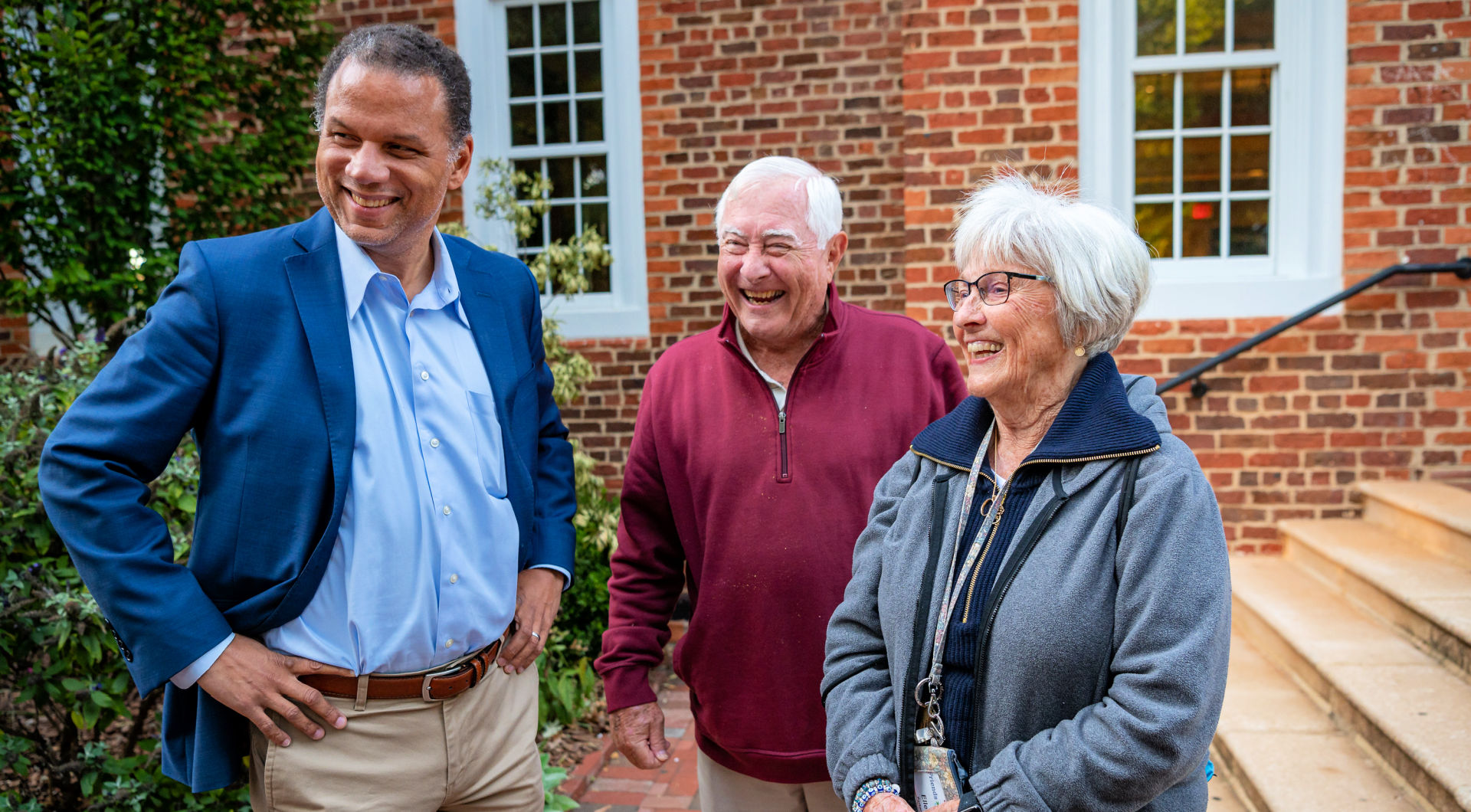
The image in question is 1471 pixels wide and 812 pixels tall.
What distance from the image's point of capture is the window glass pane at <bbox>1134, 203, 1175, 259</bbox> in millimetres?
4891

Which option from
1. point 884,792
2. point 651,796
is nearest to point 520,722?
point 884,792

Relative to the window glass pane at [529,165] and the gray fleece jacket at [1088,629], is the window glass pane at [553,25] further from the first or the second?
the gray fleece jacket at [1088,629]

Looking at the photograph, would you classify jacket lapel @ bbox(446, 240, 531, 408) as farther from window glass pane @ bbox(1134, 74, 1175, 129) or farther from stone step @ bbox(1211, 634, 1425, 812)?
window glass pane @ bbox(1134, 74, 1175, 129)

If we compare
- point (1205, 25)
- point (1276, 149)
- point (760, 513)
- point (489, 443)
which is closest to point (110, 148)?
point (489, 443)

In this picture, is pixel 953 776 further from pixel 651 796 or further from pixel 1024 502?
pixel 651 796

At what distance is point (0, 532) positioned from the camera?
2.65 meters

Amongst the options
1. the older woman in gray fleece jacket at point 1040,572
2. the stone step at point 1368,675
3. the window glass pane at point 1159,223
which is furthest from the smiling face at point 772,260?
the window glass pane at point 1159,223

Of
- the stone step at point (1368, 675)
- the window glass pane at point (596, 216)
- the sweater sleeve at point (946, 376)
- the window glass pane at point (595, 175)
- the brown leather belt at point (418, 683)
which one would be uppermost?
the window glass pane at point (595, 175)

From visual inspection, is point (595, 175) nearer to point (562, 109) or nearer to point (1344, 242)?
point (562, 109)

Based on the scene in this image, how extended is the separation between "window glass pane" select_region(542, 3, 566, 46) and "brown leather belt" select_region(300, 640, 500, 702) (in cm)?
484

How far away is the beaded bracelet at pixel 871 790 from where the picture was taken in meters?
1.51

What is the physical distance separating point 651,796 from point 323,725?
6.59ft

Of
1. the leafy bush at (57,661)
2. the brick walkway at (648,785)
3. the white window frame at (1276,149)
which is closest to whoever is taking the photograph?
the leafy bush at (57,661)

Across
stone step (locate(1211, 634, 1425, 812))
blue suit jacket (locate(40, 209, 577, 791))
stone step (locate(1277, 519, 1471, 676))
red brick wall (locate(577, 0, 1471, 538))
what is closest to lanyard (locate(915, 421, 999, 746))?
blue suit jacket (locate(40, 209, 577, 791))
